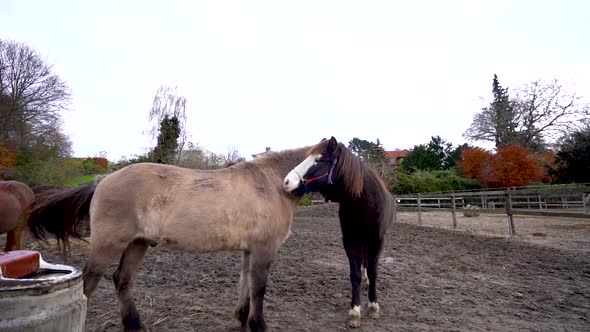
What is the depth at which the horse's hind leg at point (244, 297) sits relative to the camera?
3.41 metres

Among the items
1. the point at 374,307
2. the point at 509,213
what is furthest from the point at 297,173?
→ the point at 509,213

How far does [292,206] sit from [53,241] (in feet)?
23.2

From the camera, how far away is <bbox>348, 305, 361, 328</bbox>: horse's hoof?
11.6 ft

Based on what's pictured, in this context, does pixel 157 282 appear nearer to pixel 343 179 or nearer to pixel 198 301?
pixel 198 301

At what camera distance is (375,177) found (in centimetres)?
438

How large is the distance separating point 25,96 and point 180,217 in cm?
2207

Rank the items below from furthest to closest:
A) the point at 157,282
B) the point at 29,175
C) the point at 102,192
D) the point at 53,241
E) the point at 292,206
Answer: the point at 29,175 < the point at 53,241 < the point at 157,282 < the point at 292,206 < the point at 102,192

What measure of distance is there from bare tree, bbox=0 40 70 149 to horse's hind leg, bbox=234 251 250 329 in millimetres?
19445

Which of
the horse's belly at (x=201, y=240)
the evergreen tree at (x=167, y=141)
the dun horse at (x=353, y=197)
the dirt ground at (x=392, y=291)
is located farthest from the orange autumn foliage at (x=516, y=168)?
the horse's belly at (x=201, y=240)

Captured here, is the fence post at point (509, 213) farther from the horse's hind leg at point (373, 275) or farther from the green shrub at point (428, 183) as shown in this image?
the green shrub at point (428, 183)

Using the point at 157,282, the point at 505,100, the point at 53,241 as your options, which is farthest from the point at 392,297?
the point at 505,100

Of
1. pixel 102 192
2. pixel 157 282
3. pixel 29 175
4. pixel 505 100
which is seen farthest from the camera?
pixel 505 100

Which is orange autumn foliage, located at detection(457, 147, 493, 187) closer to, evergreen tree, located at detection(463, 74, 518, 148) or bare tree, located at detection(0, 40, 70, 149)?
evergreen tree, located at detection(463, 74, 518, 148)

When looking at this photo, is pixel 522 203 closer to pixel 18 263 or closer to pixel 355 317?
pixel 355 317
